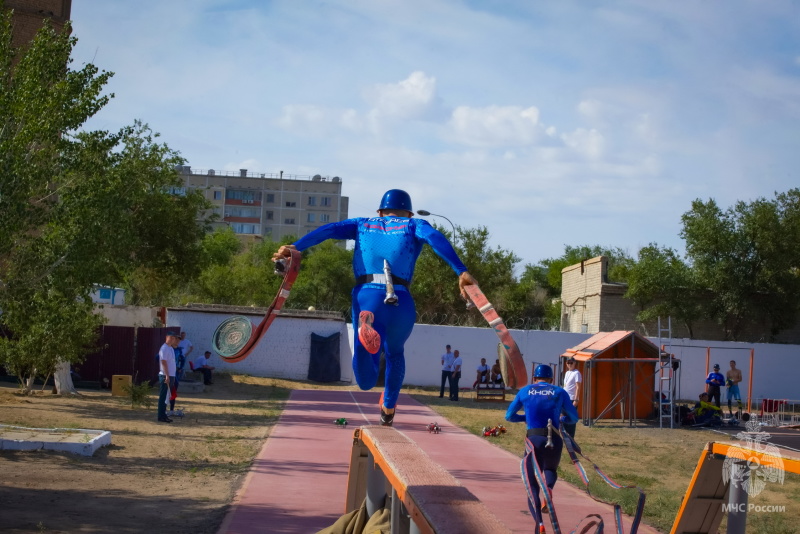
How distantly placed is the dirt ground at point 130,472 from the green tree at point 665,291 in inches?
969

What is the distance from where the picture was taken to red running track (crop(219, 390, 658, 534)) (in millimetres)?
9711

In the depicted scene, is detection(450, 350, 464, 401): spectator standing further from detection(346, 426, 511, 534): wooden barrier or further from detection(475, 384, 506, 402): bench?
detection(346, 426, 511, 534): wooden barrier

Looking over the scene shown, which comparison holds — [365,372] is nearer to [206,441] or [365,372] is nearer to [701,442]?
[206,441]

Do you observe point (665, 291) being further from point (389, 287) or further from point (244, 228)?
point (244, 228)

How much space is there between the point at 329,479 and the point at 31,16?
26828 mm

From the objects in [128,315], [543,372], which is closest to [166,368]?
[543,372]

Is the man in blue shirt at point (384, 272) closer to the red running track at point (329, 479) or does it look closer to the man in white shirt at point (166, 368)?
the red running track at point (329, 479)

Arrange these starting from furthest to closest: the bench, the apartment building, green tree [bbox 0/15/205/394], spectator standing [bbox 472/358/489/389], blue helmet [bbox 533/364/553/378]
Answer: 1. the apartment building
2. spectator standing [bbox 472/358/489/389]
3. the bench
4. green tree [bbox 0/15/205/394]
5. blue helmet [bbox 533/364/553/378]

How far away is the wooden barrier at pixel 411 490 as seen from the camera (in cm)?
433

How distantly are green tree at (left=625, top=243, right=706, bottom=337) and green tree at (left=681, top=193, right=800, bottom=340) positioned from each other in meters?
0.60

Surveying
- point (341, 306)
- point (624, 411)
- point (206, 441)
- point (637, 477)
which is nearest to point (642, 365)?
point (624, 411)

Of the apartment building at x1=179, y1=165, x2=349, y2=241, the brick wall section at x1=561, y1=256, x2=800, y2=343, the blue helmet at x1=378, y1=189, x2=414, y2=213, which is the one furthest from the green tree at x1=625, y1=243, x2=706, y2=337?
the apartment building at x1=179, y1=165, x2=349, y2=241

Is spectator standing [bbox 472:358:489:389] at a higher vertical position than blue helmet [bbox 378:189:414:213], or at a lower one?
lower

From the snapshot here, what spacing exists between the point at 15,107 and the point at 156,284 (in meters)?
22.5
